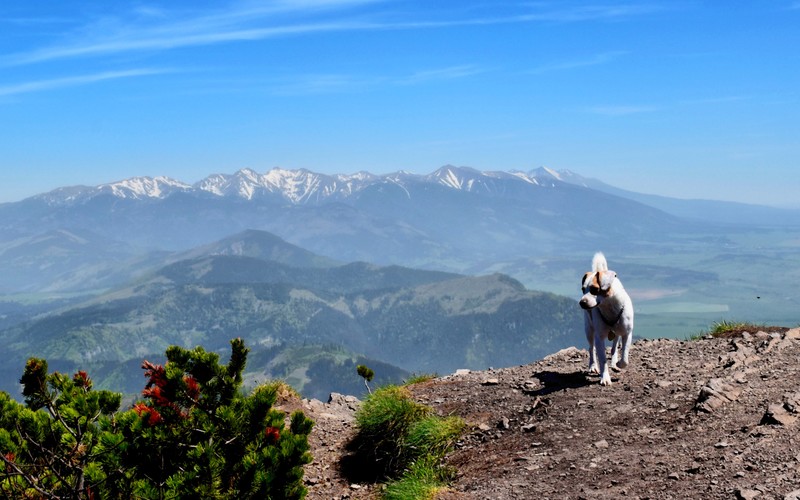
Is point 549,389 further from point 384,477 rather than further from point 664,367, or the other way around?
point 384,477

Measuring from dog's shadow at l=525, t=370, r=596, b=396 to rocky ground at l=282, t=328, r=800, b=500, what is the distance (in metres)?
0.03

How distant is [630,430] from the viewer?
38.5ft

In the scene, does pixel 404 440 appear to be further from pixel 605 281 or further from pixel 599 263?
pixel 599 263

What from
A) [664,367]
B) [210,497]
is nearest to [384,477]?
[210,497]

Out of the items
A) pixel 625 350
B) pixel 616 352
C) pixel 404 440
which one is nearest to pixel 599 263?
pixel 625 350

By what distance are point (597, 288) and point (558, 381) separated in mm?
2717

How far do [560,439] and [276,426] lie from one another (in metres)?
5.45

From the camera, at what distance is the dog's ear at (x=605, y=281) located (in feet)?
46.1

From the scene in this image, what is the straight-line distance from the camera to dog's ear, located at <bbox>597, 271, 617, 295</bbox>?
46.1 feet

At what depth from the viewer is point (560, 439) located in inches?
474

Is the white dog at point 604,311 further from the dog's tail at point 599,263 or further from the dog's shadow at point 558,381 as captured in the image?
the dog's shadow at point 558,381

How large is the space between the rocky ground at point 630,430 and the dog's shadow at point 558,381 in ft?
0.10

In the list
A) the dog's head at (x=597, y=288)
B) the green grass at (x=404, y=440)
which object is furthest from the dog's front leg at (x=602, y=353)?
the green grass at (x=404, y=440)

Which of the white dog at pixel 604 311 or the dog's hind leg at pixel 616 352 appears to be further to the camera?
the dog's hind leg at pixel 616 352
